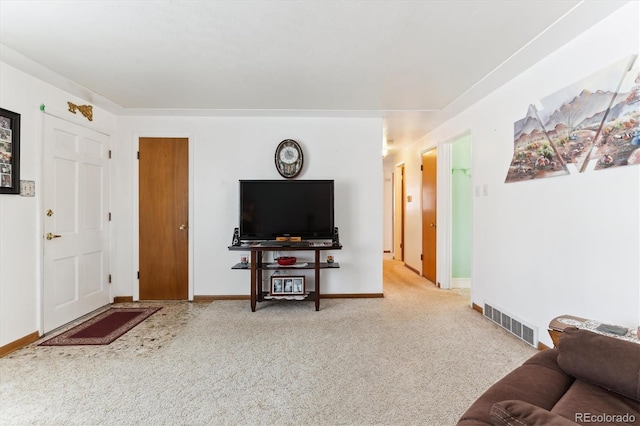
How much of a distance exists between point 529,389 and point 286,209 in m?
2.93

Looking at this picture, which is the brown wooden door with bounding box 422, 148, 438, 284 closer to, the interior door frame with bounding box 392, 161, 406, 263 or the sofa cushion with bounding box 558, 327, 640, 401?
the interior door frame with bounding box 392, 161, 406, 263

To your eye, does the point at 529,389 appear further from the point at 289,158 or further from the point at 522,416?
the point at 289,158

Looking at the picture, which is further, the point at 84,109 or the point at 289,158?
the point at 289,158

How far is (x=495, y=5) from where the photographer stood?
1.84 m

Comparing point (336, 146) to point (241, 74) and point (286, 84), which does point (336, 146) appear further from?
point (241, 74)

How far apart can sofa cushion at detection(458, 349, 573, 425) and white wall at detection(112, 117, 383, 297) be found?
9.18 ft

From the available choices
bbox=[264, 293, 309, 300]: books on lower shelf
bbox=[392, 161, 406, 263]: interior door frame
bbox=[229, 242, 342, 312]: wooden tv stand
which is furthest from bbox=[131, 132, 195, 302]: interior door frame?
bbox=[392, 161, 406, 263]: interior door frame

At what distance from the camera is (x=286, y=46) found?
2303 mm

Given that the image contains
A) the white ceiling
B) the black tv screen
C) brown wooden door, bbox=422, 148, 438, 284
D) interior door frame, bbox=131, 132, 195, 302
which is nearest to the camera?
the white ceiling

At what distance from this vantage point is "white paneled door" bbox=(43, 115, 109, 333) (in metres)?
2.97

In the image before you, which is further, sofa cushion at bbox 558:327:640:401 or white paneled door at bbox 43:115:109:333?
white paneled door at bbox 43:115:109:333

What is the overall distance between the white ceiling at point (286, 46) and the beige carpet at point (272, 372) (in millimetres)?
2345

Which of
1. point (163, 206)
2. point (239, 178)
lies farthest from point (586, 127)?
point (163, 206)

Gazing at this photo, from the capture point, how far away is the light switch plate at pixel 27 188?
268cm
